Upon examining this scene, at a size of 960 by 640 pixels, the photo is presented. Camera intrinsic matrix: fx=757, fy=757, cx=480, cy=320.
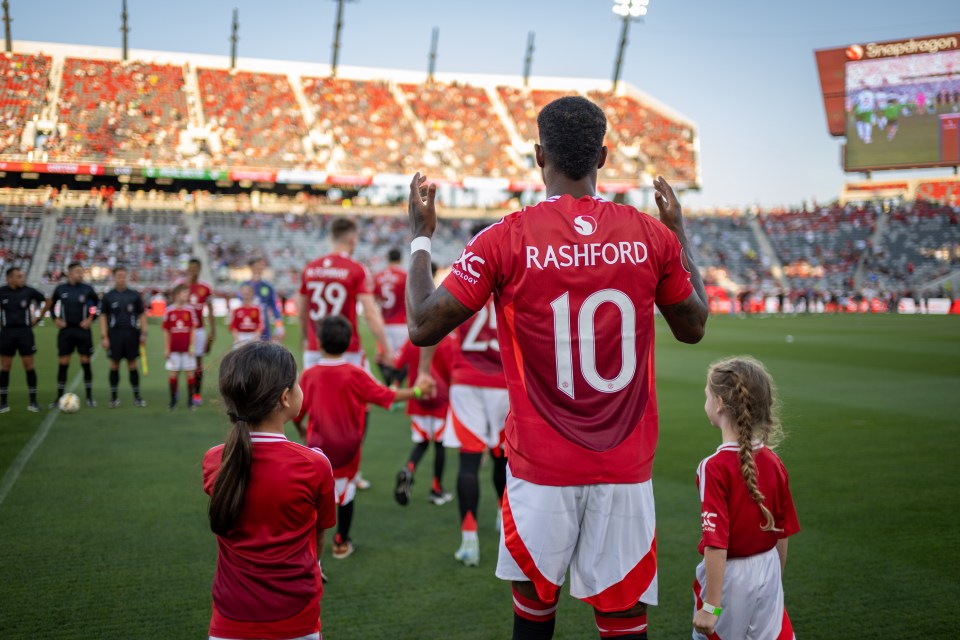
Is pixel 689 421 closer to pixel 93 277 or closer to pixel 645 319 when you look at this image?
pixel 645 319

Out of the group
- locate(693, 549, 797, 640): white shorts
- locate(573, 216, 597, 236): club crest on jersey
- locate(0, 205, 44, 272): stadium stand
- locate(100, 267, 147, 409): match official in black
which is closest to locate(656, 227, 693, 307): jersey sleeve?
locate(573, 216, 597, 236): club crest on jersey

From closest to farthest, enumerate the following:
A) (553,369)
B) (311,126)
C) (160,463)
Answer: (553,369), (160,463), (311,126)

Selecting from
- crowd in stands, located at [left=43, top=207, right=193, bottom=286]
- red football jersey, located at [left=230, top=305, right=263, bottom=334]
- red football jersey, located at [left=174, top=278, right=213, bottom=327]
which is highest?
red football jersey, located at [left=174, top=278, right=213, bottom=327]

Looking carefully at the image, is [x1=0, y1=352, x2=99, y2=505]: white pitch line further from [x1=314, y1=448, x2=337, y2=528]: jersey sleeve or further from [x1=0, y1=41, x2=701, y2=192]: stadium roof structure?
[x1=0, y1=41, x2=701, y2=192]: stadium roof structure

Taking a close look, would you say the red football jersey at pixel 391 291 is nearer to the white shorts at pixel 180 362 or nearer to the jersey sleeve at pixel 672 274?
the white shorts at pixel 180 362

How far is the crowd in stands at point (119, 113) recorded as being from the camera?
38.5 metres

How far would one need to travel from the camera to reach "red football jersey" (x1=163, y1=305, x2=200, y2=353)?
458 inches

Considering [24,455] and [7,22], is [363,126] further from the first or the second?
[24,455]

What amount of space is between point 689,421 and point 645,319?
8.38 meters

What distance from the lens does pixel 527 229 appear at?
2.61 metres

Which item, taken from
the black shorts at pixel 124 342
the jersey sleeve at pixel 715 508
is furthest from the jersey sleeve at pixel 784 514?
the black shorts at pixel 124 342

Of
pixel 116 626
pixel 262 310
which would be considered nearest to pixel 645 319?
pixel 116 626

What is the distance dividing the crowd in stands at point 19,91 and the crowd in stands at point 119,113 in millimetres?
1057

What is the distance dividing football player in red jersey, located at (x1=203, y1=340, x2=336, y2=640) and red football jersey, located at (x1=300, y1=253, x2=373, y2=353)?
436cm
